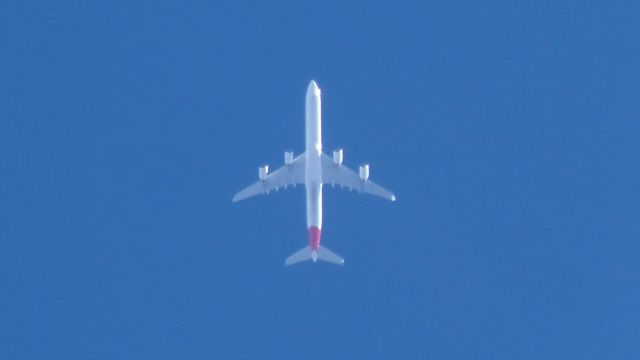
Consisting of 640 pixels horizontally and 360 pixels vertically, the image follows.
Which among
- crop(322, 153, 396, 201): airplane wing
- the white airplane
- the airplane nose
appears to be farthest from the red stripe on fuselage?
the airplane nose

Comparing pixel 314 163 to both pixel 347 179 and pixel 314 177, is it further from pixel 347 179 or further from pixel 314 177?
pixel 347 179

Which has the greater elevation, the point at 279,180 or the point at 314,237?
the point at 279,180

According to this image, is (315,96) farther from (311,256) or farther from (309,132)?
(311,256)

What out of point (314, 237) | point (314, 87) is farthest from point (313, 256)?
point (314, 87)

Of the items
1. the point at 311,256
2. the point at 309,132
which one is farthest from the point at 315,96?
the point at 311,256

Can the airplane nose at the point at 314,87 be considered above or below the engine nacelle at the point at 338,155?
above

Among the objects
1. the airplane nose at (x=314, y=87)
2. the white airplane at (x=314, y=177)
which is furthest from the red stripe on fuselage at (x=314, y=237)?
the airplane nose at (x=314, y=87)

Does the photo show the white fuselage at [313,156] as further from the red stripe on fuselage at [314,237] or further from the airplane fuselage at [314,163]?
the red stripe on fuselage at [314,237]
